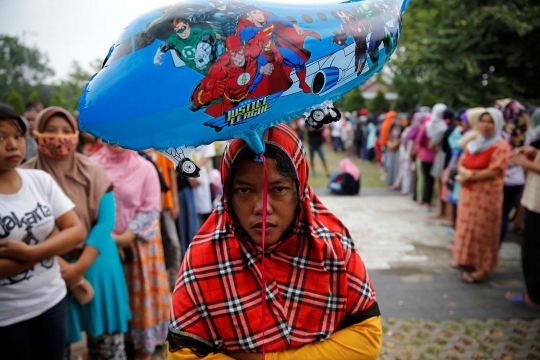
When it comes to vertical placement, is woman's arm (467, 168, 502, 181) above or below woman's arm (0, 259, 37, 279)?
above

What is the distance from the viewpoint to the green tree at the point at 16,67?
3378cm

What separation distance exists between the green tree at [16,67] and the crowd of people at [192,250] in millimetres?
36123

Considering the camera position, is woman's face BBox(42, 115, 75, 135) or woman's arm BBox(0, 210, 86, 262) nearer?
woman's arm BBox(0, 210, 86, 262)

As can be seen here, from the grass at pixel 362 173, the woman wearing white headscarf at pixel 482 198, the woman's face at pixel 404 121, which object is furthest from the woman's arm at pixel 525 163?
the grass at pixel 362 173

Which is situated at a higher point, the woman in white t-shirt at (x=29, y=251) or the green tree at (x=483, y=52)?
the green tree at (x=483, y=52)

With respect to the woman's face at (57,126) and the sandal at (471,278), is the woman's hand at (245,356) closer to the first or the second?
the woman's face at (57,126)

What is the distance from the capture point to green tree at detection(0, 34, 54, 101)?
3378 centimetres

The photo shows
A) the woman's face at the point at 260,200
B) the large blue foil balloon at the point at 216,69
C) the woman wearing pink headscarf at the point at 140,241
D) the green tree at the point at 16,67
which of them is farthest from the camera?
the green tree at the point at 16,67

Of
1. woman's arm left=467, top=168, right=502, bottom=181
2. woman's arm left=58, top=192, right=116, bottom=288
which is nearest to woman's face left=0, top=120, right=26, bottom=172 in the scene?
woman's arm left=58, top=192, right=116, bottom=288

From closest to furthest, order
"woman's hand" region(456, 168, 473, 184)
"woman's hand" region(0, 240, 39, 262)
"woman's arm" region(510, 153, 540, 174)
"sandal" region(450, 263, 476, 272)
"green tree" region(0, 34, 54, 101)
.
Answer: "woman's hand" region(0, 240, 39, 262) < "woman's arm" region(510, 153, 540, 174) < "woman's hand" region(456, 168, 473, 184) < "sandal" region(450, 263, 476, 272) < "green tree" region(0, 34, 54, 101)

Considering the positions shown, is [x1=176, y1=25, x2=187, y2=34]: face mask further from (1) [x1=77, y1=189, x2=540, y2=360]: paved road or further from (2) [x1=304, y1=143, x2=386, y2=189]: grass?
(2) [x1=304, y1=143, x2=386, y2=189]: grass

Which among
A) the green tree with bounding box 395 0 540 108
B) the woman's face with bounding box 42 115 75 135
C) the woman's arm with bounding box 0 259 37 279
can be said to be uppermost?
the green tree with bounding box 395 0 540 108

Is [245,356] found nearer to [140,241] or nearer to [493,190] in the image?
[140,241]

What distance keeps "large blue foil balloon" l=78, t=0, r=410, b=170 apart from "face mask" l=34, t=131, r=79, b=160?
1.91 metres
